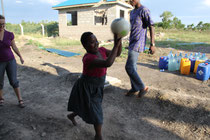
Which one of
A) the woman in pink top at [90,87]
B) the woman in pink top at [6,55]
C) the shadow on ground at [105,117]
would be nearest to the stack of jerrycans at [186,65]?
the shadow on ground at [105,117]

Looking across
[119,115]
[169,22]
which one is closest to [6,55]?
[119,115]

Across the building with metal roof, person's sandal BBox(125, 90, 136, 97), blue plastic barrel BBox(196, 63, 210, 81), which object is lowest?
person's sandal BBox(125, 90, 136, 97)

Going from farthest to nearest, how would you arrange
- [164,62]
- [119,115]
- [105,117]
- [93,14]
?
[93,14]
[164,62]
[119,115]
[105,117]

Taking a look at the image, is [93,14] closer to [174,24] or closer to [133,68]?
[133,68]

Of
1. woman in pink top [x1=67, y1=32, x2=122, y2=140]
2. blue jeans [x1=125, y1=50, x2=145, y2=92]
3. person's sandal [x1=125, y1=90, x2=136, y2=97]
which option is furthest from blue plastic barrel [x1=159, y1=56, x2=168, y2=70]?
woman in pink top [x1=67, y1=32, x2=122, y2=140]

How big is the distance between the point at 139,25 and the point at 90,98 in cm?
175

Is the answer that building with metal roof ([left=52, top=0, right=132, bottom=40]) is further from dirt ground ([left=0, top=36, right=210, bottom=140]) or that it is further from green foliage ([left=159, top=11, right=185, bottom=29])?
green foliage ([left=159, top=11, right=185, bottom=29])

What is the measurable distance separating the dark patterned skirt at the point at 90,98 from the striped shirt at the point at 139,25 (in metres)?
1.32

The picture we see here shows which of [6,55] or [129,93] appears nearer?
[6,55]

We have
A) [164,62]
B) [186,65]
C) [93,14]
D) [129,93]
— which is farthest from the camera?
[93,14]

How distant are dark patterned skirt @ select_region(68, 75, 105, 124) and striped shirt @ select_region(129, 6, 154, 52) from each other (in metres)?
1.32

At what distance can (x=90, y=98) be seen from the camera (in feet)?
7.03

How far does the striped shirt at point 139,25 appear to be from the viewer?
9.88 ft

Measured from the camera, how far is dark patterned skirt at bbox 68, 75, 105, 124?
6.88 feet
